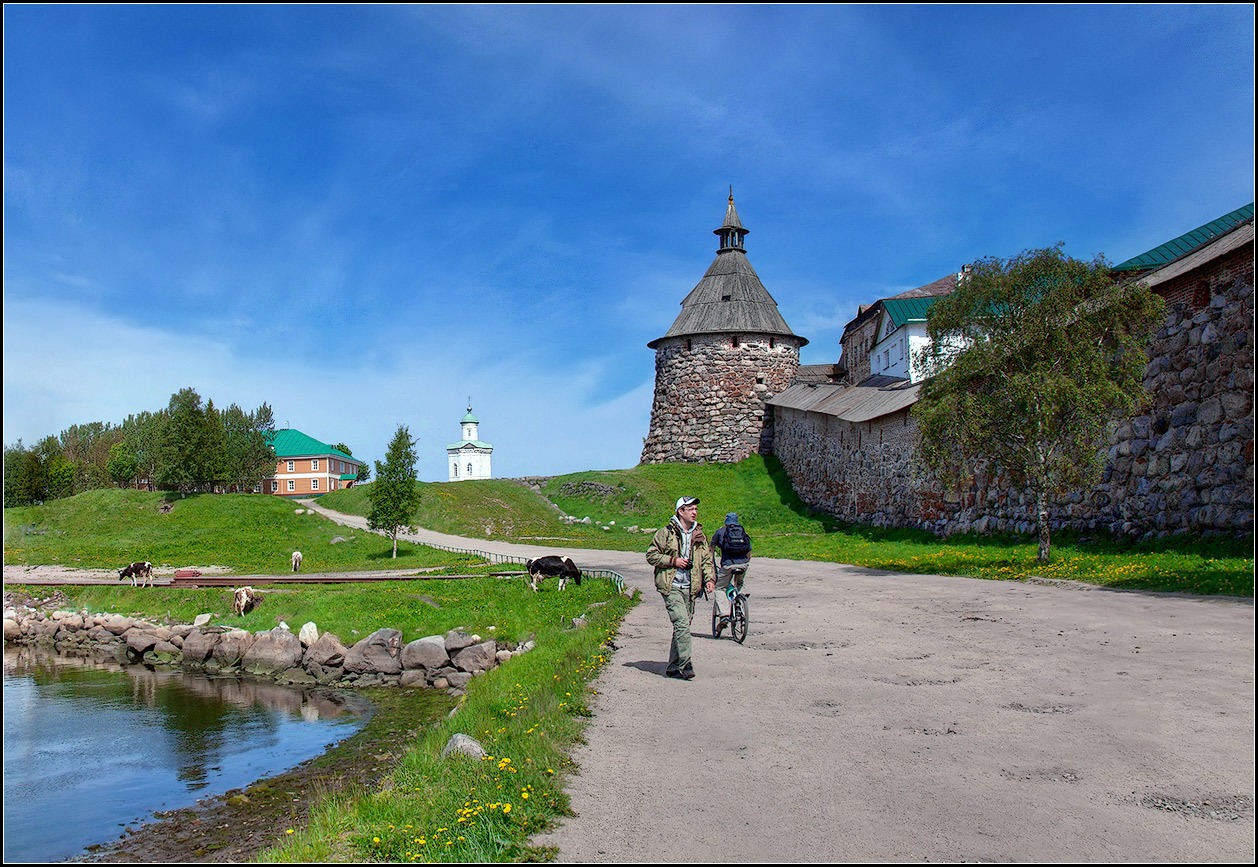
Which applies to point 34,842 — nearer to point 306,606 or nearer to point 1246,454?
point 306,606

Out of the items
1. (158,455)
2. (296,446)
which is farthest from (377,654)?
(296,446)

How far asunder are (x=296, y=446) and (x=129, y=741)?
86560mm

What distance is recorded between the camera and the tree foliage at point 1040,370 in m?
19.5

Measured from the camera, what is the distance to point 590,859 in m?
5.09

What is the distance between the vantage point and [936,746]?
702cm

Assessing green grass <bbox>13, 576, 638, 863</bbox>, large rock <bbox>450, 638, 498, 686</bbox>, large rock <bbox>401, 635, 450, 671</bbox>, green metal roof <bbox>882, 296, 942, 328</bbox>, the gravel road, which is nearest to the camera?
the gravel road

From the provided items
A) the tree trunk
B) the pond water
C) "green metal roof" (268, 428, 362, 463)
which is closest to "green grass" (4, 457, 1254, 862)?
the tree trunk

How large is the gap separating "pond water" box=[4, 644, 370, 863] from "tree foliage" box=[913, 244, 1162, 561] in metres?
14.7

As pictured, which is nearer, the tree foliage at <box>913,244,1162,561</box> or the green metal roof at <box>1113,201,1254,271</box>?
the tree foliage at <box>913,244,1162,561</box>

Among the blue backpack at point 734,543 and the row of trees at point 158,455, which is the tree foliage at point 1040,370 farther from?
the row of trees at point 158,455

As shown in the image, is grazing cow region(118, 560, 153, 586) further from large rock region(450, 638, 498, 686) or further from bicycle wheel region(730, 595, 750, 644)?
bicycle wheel region(730, 595, 750, 644)

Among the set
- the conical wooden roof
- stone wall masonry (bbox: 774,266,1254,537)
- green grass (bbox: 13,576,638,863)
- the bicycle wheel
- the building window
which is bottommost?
green grass (bbox: 13,576,638,863)

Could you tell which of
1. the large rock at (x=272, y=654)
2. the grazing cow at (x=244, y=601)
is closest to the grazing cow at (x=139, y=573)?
the grazing cow at (x=244, y=601)

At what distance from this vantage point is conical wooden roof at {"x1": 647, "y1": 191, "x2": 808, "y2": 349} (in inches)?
2202
